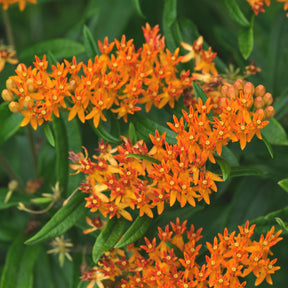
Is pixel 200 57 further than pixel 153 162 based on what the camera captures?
Yes

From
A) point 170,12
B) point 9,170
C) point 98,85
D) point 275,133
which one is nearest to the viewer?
point 98,85

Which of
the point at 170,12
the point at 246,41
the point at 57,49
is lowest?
the point at 246,41

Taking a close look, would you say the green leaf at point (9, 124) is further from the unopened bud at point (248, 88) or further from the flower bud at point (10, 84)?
the unopened bud at point (248, 88)

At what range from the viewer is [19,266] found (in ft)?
8.42

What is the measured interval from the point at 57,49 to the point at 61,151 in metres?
0.65

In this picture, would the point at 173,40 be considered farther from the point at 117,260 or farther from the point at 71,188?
the point at 117,260

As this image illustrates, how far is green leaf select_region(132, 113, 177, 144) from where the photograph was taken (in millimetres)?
2217

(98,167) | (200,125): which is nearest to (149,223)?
(98,167)

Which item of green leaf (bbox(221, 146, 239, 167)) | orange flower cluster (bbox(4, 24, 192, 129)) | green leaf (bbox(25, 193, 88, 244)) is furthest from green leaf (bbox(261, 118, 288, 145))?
green leaf (bbox(25, 193, 88, 244))

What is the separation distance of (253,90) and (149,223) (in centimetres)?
70

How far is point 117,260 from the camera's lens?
2.17 metres

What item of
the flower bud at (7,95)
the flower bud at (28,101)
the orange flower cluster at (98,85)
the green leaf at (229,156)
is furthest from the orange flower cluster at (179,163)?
the flower bud at (7,95)

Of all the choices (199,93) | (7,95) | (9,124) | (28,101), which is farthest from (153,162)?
(9,124)

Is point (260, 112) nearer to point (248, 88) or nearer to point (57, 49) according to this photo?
point (248, 88)
